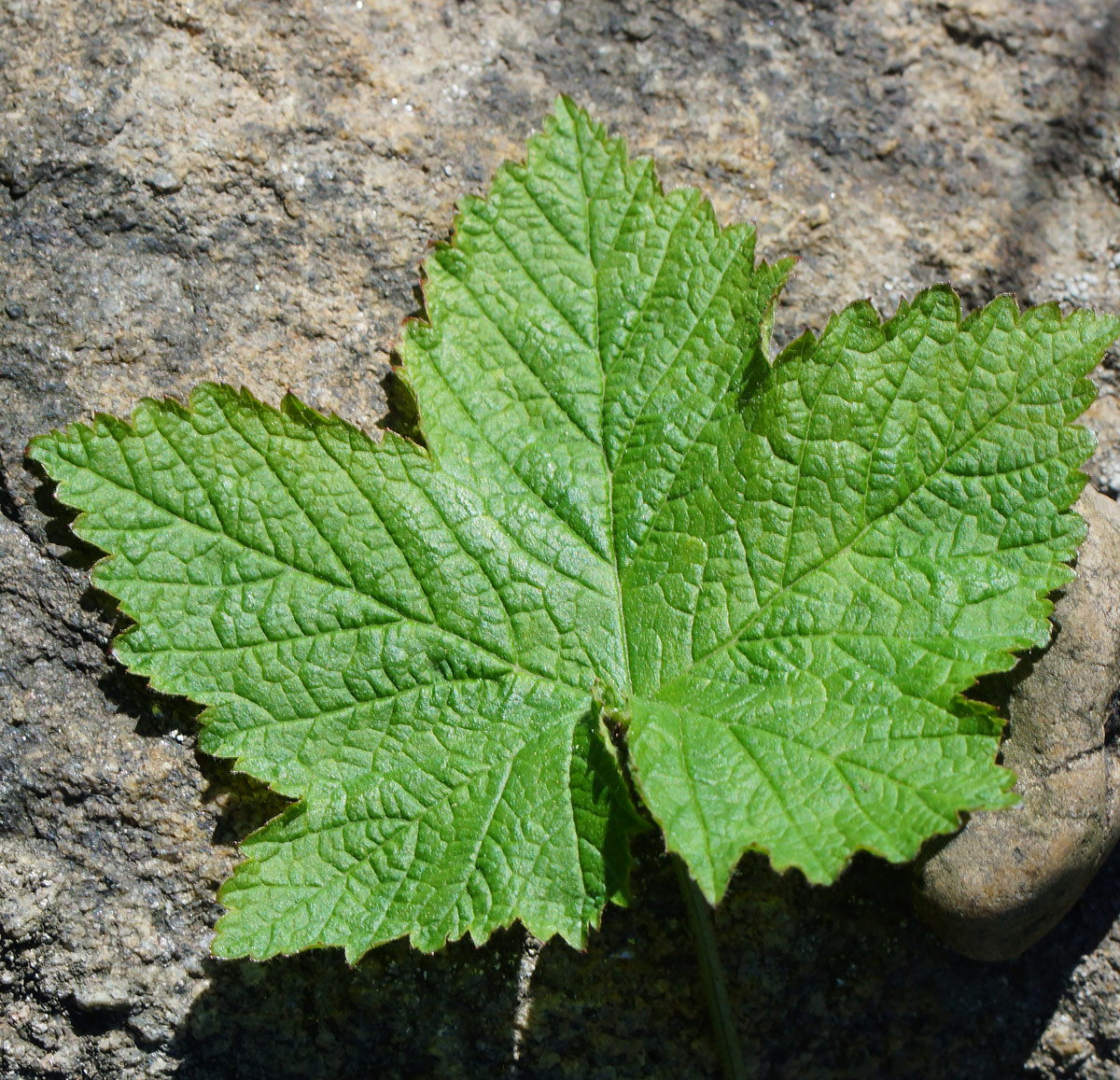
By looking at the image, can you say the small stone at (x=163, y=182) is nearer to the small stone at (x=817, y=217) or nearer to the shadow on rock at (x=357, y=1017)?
the small stone at (x=817, y=217)

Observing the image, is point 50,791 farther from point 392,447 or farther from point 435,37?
point 435,37

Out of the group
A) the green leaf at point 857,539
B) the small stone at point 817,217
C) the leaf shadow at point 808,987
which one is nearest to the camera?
the green leaf at point 857,539

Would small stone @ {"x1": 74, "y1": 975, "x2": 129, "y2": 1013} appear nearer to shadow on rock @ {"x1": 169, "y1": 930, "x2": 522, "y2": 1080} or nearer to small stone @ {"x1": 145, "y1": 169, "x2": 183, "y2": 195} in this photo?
shadow on rock @ {"x1": 169, "y1": 930, "x2": 522, "y2": 1080}

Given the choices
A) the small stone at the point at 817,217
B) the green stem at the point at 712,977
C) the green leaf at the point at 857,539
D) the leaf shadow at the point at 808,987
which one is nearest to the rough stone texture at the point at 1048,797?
the leaf shadow at the point at 808,987

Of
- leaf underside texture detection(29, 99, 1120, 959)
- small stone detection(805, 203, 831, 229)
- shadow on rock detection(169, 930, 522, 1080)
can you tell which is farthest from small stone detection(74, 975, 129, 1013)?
small stone detection(805, 203, 831, 229)

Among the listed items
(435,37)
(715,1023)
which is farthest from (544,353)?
(715,1023)

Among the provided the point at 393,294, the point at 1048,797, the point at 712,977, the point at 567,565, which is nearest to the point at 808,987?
the point at 712,977
